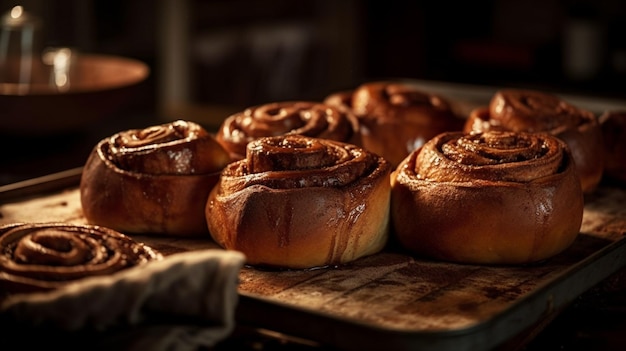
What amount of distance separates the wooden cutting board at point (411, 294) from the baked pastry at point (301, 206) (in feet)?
0.13

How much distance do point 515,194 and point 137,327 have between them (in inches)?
32.1

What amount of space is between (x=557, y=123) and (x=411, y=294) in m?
0.94

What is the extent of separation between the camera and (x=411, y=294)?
6.03 ft

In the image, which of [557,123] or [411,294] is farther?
[557,123]

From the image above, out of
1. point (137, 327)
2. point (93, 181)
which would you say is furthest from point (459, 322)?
point (93, 181)

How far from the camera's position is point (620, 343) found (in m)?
1.88

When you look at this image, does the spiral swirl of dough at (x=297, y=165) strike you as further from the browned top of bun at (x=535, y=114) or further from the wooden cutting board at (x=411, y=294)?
the browned top of bun at (x=535, y=114)

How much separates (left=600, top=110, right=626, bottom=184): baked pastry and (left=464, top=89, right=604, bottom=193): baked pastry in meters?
0.09

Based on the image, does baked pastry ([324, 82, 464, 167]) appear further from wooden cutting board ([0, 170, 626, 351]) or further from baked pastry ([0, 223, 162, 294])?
baked pastry ([0, 223, 162, 294])

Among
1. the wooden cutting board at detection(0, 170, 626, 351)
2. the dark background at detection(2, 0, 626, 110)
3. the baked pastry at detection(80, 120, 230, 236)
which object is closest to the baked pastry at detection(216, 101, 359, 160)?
the baked pastry at detection(80, 120, 230, 236)

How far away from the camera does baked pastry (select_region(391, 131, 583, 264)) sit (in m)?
2.01

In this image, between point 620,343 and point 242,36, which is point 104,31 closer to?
point 242,36

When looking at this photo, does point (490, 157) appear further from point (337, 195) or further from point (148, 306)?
point (148, 306)

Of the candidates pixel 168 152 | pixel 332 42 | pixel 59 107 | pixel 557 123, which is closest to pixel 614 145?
pixel 557 123
